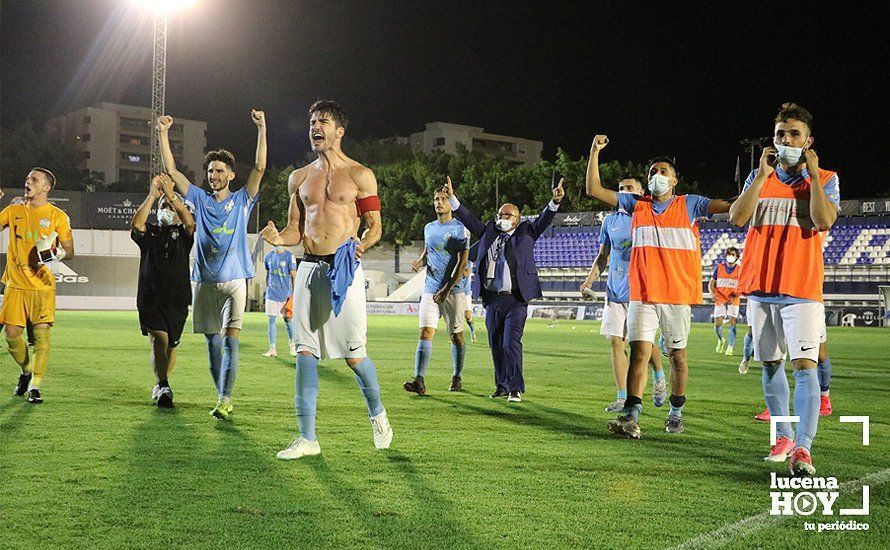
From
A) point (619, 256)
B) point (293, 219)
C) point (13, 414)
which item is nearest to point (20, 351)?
point (13, 414)

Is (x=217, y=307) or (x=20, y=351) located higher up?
(x=217, y=307)

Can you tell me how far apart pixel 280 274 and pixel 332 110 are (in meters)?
9.99

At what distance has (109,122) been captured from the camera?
105562mm

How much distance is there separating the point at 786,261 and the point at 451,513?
111 inches

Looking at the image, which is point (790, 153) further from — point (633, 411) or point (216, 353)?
point (216, 353)

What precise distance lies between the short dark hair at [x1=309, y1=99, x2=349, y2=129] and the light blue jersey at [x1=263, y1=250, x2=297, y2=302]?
9538 millimetres

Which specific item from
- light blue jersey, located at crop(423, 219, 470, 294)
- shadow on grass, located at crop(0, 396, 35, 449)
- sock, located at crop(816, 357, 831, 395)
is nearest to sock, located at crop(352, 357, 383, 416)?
shadow on grass, located at crop(0, 396, 35, 449)

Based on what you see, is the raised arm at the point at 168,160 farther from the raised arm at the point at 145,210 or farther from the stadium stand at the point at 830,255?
the stadium stand at the point at 830,255

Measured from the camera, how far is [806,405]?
5.70 m

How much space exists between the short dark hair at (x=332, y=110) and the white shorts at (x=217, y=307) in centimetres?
238

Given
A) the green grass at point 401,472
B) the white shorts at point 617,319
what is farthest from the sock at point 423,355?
the white shorts at point 617,319

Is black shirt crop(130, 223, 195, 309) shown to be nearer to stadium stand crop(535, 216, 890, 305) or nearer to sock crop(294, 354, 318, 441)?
sock crop(294, 354, 318, 441)

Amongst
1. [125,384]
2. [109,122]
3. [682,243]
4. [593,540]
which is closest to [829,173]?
[682,243]

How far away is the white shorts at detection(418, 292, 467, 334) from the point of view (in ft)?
36.1
